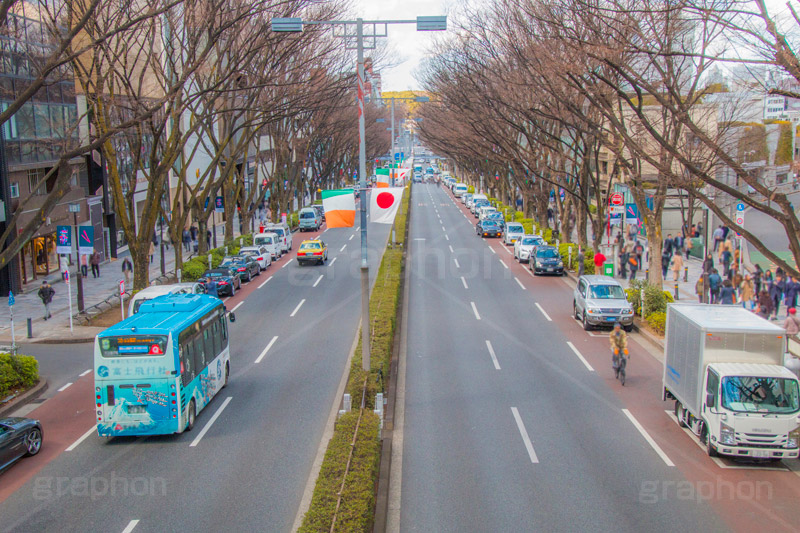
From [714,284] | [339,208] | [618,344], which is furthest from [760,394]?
[714,284]

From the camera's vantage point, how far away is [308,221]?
212ft

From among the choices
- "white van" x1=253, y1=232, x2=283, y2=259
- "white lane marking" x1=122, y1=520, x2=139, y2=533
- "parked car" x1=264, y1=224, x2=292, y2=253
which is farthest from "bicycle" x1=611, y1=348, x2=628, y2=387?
"parked car" x1=264, y1=224, x2=292, y2=253

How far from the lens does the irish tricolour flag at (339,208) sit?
727 inches

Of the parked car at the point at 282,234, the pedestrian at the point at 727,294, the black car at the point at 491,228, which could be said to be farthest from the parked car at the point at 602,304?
the black car at the point at 491,228

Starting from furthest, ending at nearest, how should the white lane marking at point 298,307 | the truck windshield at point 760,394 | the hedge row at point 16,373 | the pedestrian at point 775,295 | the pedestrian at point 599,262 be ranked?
the pedestrian at point 599,262
the white lane marking at point 298,307
the pedestrian at point 775,295
the hedge row at point 16,373
the truck windshield at point 760,394

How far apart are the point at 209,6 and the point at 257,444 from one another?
54.3 ft

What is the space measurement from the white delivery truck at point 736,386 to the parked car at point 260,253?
28.6m

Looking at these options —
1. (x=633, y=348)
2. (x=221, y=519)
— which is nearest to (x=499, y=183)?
(x=633, y=348)

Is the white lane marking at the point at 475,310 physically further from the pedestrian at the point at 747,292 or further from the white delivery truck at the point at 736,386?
the white delivery truck at the point at 736,386

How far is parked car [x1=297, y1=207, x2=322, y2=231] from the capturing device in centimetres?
6444

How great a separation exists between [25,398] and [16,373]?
859 mm

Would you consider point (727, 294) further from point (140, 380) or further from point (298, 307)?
point (140, 380)

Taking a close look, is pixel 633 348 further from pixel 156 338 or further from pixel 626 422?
pixel 156 338

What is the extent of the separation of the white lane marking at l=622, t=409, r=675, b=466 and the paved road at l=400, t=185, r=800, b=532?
0.05 m
